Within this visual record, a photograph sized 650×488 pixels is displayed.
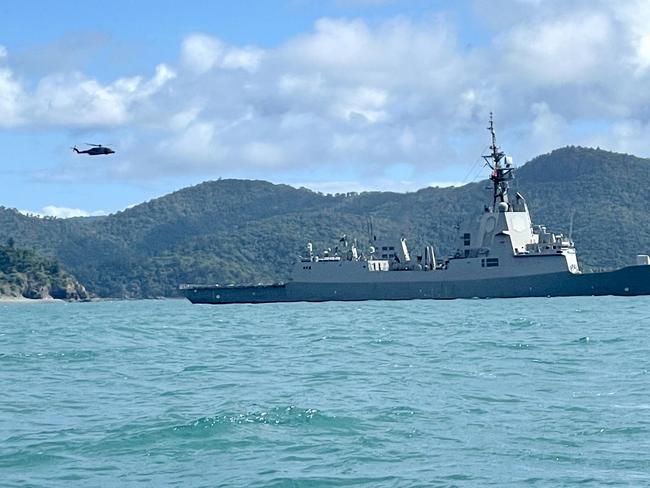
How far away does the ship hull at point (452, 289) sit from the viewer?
6856cm

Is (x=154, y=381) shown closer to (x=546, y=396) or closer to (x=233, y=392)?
(x=233, y=392)

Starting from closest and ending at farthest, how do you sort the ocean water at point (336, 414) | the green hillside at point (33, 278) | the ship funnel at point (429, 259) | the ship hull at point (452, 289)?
the ocean water at point (336, 414), the ship hull at point (452, 289), the ship funnel at point (429, 259), the green hillside at point (33, 278)

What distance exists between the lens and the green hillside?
14062 cm

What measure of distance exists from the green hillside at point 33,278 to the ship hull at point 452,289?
61.2 m

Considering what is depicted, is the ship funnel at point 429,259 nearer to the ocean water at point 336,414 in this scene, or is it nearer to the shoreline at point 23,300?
the ocean water at point 336,414

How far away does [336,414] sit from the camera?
1688cm

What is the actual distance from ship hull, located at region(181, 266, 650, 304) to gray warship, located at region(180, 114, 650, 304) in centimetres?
6

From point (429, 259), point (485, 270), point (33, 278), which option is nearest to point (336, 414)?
point (485, 270)

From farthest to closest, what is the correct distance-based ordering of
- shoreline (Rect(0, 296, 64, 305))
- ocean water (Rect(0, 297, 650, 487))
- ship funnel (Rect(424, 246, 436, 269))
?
shoreline (Rect(0, 296, 64, 305)) < ship funnel (Rect(424, 246, 436, 269)) < ocean water (Rect(0, 297, 650, 487))

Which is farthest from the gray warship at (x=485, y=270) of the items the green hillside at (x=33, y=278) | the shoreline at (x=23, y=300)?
the green hillside at (x=33, y=278)

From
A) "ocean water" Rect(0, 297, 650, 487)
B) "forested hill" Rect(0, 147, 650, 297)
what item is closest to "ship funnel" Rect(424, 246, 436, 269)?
"ocean water" Rect(0, 297, 650, 487)

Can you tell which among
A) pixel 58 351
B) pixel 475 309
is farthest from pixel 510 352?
pixel 475 309

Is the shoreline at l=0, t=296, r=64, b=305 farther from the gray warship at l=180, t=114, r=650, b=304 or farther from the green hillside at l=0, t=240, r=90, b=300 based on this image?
the gray warship at l=180, t=114, r=650, b=304

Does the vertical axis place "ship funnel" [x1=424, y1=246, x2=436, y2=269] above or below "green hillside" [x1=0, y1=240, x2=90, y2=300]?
below
